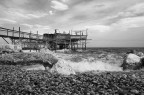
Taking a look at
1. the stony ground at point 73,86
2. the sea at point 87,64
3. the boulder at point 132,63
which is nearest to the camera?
→ the stony ground at point 73,86

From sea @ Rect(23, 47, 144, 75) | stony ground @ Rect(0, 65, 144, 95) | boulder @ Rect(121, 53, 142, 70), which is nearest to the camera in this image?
stony ground @ Rect(0, 65, 144, 95)

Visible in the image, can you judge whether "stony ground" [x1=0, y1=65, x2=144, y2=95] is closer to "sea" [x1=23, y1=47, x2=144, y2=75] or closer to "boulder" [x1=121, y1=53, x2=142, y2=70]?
"sea" [x1=23, y1=47, x2=144, y2=75]

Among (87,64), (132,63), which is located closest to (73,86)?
(132,63)

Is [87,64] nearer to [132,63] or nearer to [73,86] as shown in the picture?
[132,63]

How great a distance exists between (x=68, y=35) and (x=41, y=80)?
116 ft

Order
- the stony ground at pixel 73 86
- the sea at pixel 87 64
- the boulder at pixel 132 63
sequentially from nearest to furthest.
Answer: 1. the stony ground at pixel 73 86
2. the sea at pixel 87 64
3. the boulder at pixel 132 63

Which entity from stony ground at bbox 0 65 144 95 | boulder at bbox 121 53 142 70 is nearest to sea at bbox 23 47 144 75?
boulder at bbox 121 53 142 70

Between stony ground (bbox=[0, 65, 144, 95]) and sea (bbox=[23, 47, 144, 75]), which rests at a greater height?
stony ground (bbox=[0, 65, 144, 95])

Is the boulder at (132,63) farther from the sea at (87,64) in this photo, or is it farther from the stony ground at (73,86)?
the stony ground at (73,86)

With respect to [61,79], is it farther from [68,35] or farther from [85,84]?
[68,35]

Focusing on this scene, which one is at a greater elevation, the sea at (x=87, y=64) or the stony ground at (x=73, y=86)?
the stony ground at (x=73, y=86)

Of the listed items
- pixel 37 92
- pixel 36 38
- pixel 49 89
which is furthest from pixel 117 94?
pixel 36 38

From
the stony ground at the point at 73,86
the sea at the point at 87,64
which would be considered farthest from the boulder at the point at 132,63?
the stony ground at the point at 73,86

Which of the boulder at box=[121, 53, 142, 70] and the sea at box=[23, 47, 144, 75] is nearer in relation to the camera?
the sea at box=[23, 47, 144, 75]
